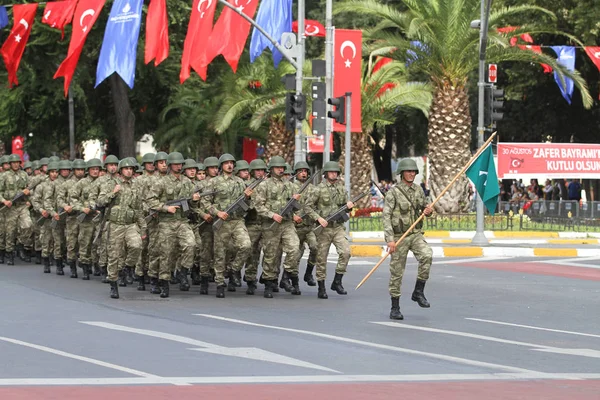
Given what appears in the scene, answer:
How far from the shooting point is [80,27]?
31.9m

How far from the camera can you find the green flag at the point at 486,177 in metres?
17.8

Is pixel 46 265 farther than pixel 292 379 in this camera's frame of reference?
Yes

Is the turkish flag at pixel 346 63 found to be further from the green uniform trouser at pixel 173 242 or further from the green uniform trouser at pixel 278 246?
the green uniform trouser at pixel 173 242

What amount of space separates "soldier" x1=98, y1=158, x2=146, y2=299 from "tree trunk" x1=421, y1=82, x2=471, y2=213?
58.4ft

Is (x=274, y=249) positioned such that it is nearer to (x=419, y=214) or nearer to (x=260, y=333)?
(x=419, y=214)

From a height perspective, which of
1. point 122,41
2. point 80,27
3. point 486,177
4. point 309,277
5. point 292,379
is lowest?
point 292,379

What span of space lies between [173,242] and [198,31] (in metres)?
14.3

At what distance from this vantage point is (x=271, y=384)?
390 inches

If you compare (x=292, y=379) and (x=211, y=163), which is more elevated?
A: (x=211, y=163)

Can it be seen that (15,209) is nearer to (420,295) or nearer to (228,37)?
(228,37)

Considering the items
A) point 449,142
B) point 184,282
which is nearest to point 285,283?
point 184,282

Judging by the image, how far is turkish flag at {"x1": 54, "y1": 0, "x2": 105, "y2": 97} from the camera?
104 feet

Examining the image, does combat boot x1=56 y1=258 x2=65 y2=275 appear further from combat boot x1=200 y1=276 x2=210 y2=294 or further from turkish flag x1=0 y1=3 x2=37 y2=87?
turkish flag x1=0 y1=3 x2=37 y2=87

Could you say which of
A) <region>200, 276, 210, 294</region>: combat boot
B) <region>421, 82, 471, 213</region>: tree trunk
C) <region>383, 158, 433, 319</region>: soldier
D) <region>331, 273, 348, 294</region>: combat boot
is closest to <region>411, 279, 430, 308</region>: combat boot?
<region>383, 158, 433, 319</region>: soldier
